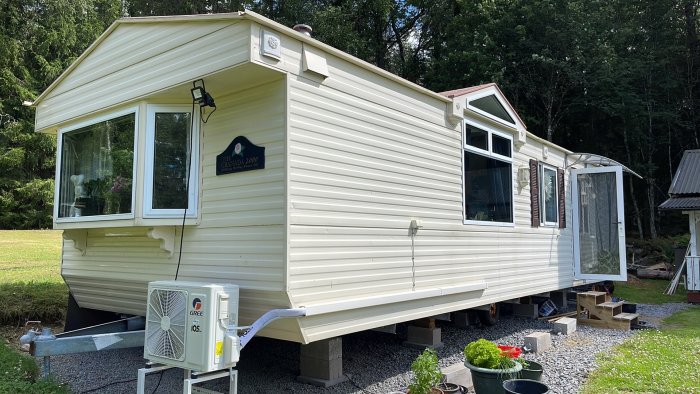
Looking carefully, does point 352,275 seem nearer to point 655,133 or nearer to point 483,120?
point 483,120

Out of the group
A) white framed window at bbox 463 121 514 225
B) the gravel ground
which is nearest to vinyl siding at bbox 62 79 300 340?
the gravel ground

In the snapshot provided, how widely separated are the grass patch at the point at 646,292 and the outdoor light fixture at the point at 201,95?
11115 mm

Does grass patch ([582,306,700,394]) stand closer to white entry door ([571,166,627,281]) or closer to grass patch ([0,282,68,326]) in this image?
white entry door ([571,166,627,281])

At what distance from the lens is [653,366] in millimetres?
5574

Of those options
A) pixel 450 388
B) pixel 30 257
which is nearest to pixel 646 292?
pixel 450 388

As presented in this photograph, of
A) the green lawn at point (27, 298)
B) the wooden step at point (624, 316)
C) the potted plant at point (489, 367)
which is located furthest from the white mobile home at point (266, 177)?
the wooden step at point (624, 316)

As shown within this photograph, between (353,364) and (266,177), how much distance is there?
110 inches

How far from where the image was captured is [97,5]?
85.9 feet

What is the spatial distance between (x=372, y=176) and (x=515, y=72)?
16058 millimetres

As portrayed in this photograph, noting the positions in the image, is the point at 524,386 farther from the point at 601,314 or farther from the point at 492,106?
the point at 601,314

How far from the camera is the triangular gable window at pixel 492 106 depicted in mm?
6434

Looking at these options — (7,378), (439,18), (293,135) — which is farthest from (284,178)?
(439,18)

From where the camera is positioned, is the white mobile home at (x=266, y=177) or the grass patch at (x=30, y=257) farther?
the grass patch at (x=30, y=257)

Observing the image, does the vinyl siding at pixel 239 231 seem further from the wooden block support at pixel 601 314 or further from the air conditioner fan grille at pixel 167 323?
the wooden block support at pixel 601 314
